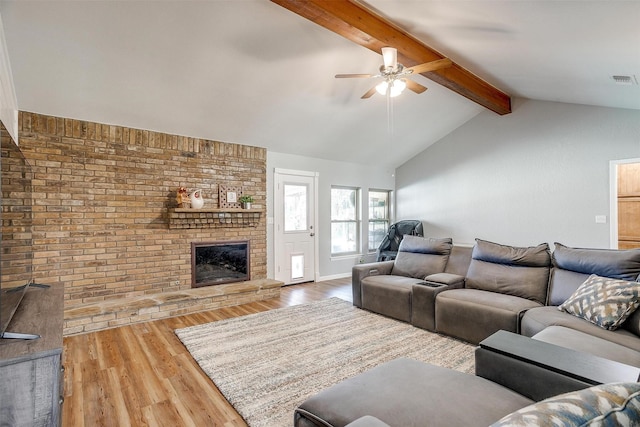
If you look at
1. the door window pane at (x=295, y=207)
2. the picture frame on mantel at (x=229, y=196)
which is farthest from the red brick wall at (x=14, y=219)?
the door window pane at (x=295, y=207)

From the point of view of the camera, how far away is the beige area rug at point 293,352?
2.25 metres

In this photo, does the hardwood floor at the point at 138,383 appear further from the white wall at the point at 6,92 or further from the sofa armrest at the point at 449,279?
the sofa armrest at the point at 449,279

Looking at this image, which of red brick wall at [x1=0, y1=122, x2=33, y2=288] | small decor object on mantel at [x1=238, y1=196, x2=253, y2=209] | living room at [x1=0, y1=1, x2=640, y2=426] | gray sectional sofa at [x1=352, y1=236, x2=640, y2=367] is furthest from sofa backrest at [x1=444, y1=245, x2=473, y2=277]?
red brick wall at [x1=0, y1=122, x2=33, y2=288]

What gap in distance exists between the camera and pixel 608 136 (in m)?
4.64

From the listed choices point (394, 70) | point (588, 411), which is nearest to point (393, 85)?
point (394, 70)

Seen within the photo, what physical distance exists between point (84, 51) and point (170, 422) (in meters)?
3.23

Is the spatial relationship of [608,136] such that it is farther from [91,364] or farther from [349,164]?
[91,364]

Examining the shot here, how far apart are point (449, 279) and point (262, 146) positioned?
11.5ft

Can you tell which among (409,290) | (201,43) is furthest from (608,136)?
(201,43)

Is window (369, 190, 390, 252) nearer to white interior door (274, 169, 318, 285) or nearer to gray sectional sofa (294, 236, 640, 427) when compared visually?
white interior door (274, 169, 318, 285)

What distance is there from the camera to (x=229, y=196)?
497cm

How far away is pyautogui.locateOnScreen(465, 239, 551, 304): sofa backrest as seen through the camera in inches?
119

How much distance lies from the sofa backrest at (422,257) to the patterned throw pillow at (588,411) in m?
3.32

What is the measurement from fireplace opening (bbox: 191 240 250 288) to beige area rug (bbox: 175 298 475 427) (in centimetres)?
120
